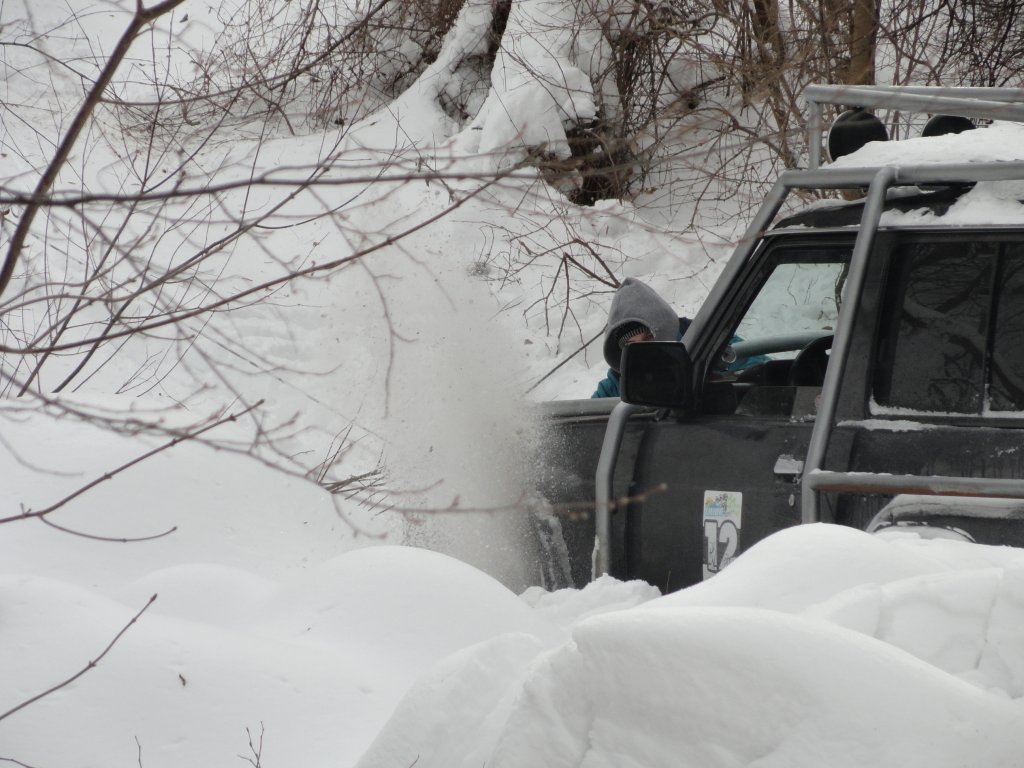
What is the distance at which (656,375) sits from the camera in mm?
3270

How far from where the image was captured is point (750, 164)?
10.8m

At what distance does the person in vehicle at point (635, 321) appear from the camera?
14.1 feet

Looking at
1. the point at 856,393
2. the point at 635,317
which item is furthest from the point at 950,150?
the point at 635,317

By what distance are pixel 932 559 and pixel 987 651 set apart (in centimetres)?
46

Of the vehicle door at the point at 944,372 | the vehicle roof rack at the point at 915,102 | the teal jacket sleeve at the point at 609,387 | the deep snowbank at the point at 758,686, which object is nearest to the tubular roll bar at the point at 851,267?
the vehicle roof rack at the point at 915,102

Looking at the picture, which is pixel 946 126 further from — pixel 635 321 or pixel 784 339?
pixel 635 321

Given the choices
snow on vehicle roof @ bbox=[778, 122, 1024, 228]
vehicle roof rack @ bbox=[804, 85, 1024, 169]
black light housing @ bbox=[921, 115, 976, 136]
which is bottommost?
snow on vehicle roof @ bbox=[778, 122, 1024, 228]

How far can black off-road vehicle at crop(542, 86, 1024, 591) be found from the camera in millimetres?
2918

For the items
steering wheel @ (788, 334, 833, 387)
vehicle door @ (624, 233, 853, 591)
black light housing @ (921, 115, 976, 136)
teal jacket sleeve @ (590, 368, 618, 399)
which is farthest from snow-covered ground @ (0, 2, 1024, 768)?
black light housing @ (921, 115, 976, 136)

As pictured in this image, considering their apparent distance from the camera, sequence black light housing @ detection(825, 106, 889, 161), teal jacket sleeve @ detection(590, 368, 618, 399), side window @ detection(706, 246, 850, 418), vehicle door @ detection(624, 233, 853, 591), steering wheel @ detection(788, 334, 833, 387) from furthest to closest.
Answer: teal jacket sleeve @ detection(590, 368, 618, 399), steering wheel @ detection(788, 334, 833, 387), black light housing @ detection(825, 106, 889, 161), side window @ detection(706, 246, 850, 418), vehicle door @ detection(624, 233, 853, 591)

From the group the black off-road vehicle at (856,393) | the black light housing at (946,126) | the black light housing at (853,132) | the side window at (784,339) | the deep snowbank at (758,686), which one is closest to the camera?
the deep snowbank at (758,686)

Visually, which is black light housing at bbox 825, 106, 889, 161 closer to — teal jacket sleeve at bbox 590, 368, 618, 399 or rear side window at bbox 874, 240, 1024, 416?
rear side window at bbox 874, 240, 1024, 416

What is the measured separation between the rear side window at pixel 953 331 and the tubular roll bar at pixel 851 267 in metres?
0.14

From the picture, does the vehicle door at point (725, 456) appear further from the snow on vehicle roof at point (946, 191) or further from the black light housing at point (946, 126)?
the black light housing at point (946, 126)
